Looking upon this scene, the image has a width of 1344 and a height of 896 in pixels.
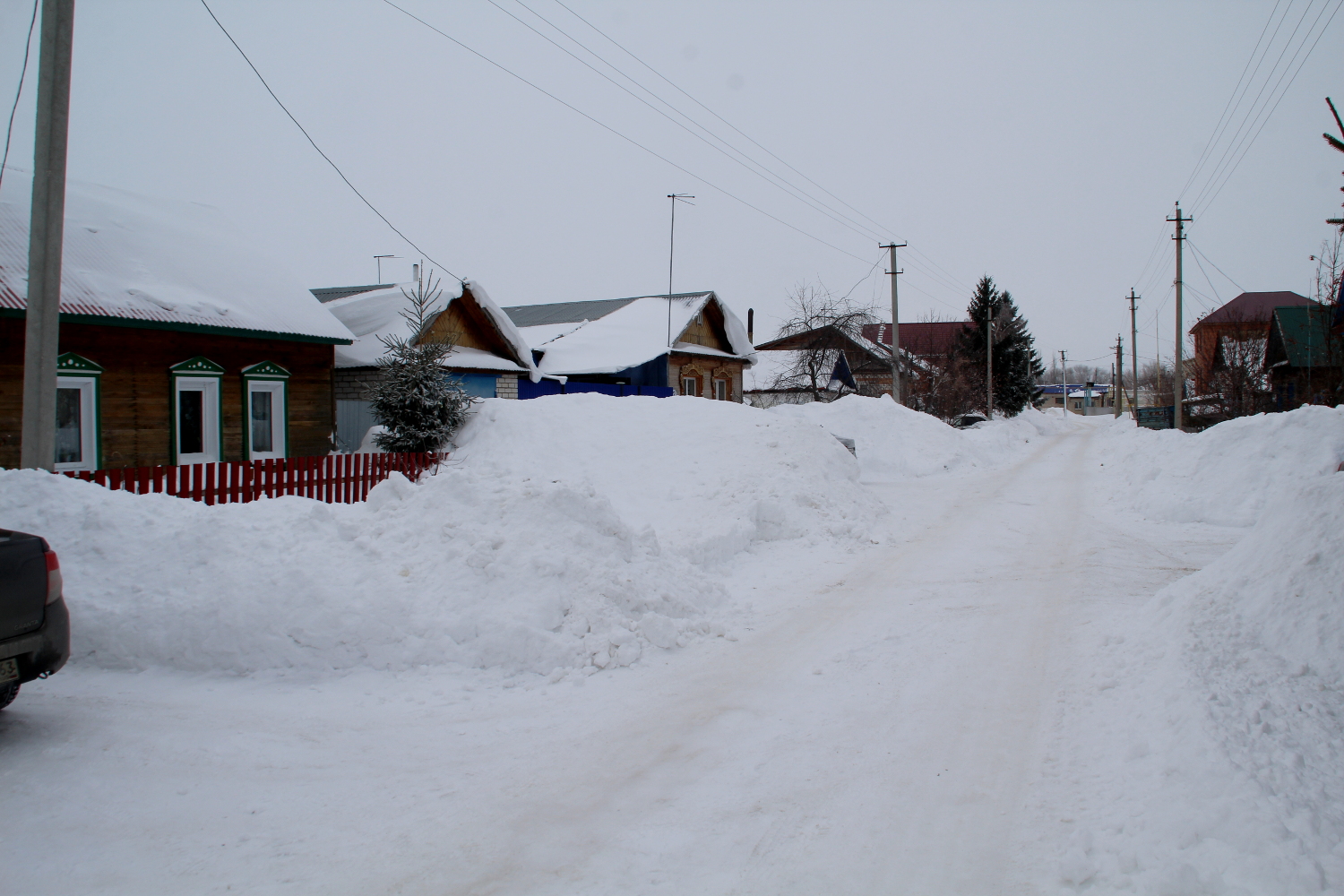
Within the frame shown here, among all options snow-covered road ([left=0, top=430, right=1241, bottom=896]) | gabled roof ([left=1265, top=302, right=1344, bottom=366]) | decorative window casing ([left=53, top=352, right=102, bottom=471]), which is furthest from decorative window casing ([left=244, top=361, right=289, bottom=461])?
gabled roof ([left=1265, top=302, right=1344, bottom=366])

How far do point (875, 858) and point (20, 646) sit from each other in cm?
470

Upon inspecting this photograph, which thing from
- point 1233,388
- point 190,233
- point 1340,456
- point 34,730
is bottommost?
point 34,730

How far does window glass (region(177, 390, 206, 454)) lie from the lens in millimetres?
13898

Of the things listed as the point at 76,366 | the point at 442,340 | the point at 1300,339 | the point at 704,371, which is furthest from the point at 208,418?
the point at 1300,339

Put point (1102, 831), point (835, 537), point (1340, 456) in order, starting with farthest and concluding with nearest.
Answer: point (1340, 456)
point (835, 537)
point (1102, 831)

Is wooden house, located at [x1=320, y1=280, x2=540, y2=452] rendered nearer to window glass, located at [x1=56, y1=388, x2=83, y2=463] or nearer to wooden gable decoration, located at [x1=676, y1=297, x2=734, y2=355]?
window glass, located at [x1=56, y1=388, x2=83, y2=463]

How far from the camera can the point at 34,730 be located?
4.48 meters

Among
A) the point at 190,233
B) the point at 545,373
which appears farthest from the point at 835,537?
the point at 545,373

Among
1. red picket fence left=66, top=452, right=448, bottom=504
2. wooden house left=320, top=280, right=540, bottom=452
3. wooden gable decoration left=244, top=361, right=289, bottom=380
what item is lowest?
red picket fence left=66, top=452, right=448, bottom=504

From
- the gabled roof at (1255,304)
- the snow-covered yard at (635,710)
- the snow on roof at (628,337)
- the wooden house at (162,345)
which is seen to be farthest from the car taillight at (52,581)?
the gabled roof at (1255,304)

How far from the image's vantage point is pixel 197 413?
46.4ft

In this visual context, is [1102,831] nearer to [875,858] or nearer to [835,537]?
[875,858]

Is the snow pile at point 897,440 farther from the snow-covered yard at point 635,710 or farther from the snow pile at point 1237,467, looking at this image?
the snow-covered yard at point 635,710

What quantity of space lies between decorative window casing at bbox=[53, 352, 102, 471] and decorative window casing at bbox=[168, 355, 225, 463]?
120 centimetres
